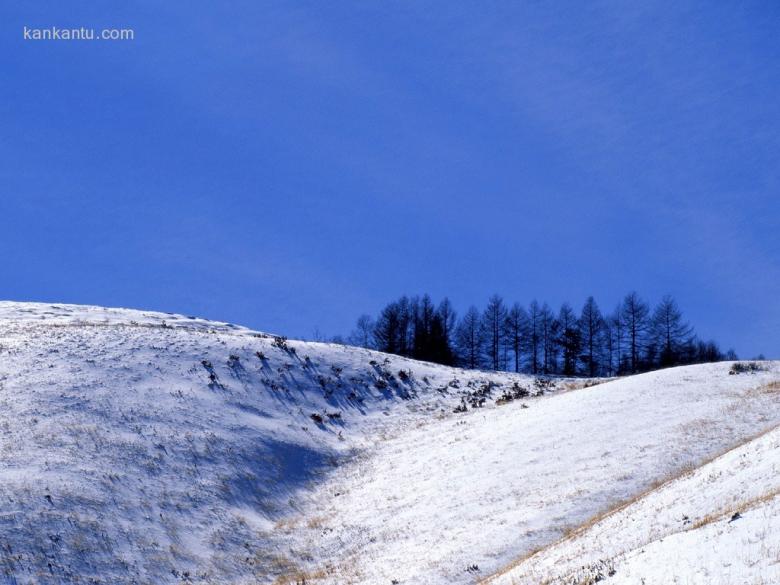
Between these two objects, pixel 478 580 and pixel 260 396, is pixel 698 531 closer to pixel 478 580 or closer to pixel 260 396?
pixel 478 580

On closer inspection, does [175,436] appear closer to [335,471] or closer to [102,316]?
[335,471]

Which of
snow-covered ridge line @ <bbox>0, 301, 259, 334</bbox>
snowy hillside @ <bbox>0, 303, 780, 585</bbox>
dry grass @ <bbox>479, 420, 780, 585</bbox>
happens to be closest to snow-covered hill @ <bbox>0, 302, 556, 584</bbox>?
snowy hillside @ <bbox>0, 303, 780, 585</bbox>

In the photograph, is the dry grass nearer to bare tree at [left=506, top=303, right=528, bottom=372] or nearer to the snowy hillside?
the snowy hillside

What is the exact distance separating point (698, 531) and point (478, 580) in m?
7.10

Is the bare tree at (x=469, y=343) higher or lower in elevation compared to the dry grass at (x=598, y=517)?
higher

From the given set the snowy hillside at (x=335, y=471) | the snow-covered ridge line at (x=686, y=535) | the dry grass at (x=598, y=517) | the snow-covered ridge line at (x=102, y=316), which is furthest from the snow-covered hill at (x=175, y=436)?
the snow-covered ridge line at (x=686, y=535)

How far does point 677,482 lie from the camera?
2039 cm

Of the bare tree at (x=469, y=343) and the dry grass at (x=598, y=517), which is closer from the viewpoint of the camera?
the dry grass at (x=598, y=517)

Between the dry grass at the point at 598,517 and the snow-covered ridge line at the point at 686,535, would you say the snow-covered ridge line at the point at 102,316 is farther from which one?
the snow-covered ridge line at the point at 686,535

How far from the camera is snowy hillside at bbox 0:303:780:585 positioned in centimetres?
1848

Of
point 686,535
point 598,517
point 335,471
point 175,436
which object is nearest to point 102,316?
point 175,436

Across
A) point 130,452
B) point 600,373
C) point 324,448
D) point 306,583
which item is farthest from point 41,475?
point 600,373

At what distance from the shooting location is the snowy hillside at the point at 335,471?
1848cm

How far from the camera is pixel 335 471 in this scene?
32219 mm
